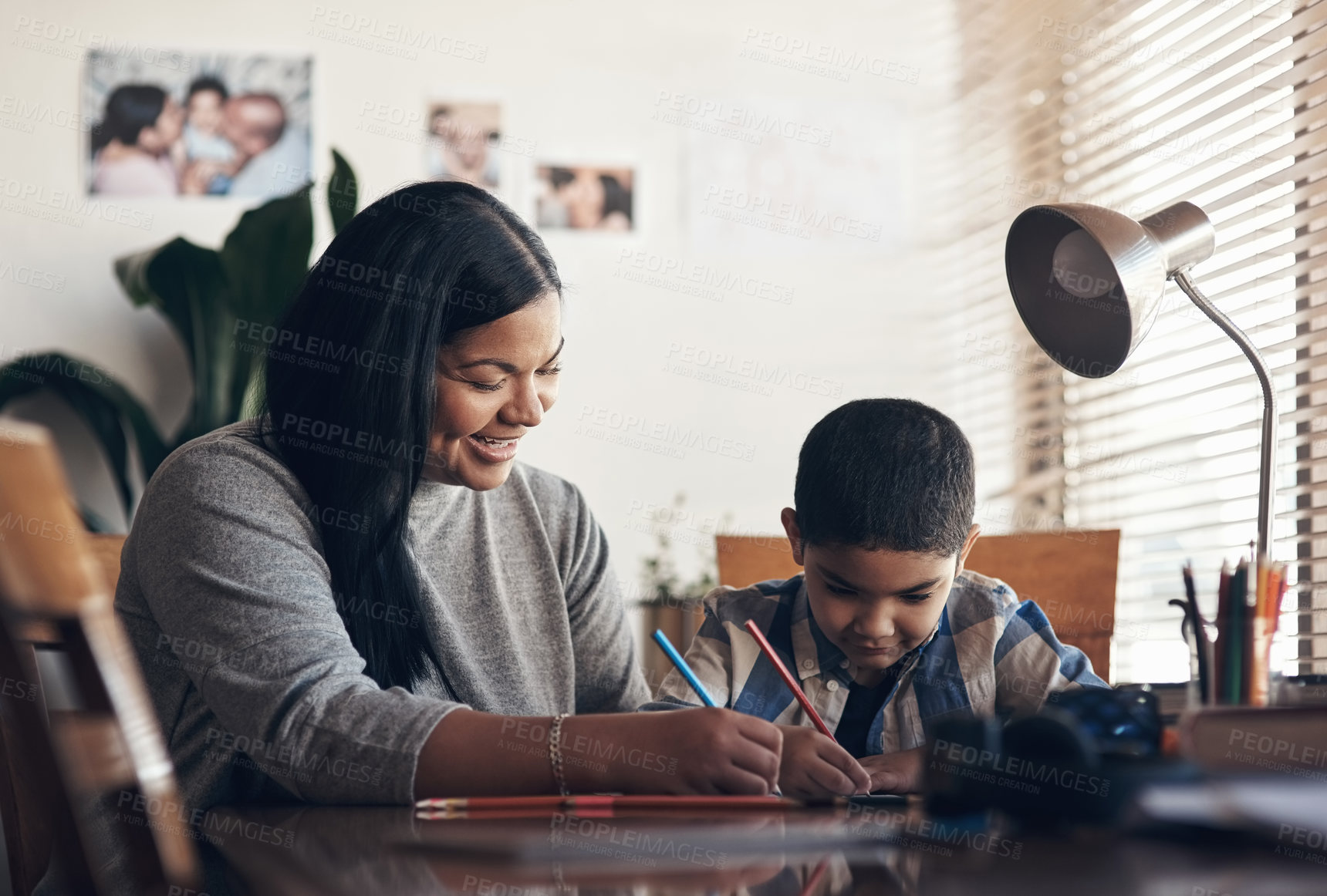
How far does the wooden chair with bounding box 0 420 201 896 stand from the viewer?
572 millimetres

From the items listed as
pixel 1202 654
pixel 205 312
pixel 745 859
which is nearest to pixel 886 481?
pixel 1202 654

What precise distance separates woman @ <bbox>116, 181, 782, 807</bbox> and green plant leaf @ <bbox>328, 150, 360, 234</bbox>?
3.85 ft

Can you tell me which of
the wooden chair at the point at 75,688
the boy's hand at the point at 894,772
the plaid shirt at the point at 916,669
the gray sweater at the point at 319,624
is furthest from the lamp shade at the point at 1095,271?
the wooden chair at the point at 75,688

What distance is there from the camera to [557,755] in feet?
2.59

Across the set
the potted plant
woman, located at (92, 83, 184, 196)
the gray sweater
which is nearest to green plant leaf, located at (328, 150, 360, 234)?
the potted plant

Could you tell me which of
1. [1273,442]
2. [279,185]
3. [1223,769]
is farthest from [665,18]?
[1223,769]

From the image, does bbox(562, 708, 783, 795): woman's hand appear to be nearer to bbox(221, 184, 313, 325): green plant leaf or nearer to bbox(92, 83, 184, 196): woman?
bbox(221, 184, 313, 325): green plant leaf

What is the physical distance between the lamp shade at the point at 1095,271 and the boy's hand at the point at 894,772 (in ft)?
1.31

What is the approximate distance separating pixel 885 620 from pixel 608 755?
0.45 m

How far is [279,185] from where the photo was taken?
2.67 meters

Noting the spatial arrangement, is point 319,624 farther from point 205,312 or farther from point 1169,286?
point 205,312

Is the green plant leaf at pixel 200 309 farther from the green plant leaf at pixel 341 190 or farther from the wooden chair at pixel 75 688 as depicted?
the wooden chair at pixel 75 688

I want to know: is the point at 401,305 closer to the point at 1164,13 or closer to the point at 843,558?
the point at 843,558

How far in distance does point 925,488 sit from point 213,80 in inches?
83.8
